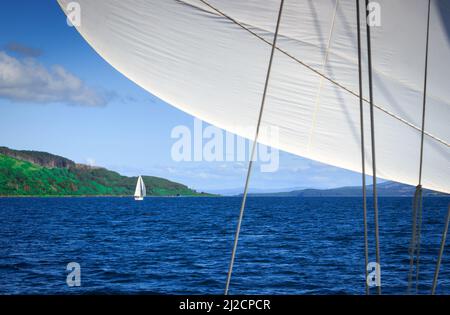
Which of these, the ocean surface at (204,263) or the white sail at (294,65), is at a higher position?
the white sail at (294,65)

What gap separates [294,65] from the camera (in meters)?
3.82

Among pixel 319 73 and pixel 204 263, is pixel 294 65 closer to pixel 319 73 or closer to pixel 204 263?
pixel 319 73

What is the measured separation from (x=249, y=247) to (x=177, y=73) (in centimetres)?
3459

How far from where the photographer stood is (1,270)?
26.1 metres

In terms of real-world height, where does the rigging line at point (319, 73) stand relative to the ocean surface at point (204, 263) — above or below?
above

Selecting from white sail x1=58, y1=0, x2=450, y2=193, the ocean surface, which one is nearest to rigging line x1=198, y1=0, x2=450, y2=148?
white sail x1=58, y1=0, x2=450, y2=193

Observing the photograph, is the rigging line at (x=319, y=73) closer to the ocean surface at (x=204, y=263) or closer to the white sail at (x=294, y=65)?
the white sail at (x=294, y=65)

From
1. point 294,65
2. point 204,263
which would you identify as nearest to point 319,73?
point 294,65

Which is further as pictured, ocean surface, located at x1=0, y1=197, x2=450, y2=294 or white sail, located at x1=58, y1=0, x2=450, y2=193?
ocean surface, located at x1=0, y1=197, x2=450, y2=294

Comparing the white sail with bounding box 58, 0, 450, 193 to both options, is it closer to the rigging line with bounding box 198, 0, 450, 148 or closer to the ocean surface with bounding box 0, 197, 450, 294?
the rigging line with bounding box 198, 0, 450, 148

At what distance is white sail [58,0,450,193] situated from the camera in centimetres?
359

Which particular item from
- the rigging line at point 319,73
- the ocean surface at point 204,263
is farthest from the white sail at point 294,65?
the ocean surface at point 204,263

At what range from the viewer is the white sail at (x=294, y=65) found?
→ 3.59 metres

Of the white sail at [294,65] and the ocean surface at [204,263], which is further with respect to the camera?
the ocean surface at [204,263]
